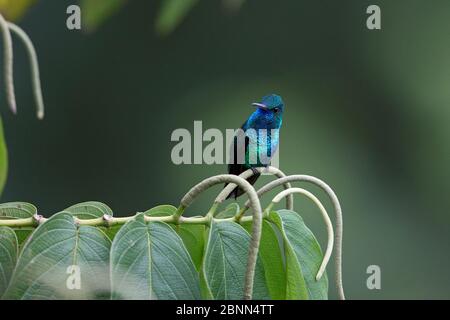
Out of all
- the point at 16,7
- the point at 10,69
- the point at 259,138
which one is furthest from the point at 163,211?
the point at 16,7

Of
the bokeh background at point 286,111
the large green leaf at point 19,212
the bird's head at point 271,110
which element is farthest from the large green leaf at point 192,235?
the bokeh background at point 286,111

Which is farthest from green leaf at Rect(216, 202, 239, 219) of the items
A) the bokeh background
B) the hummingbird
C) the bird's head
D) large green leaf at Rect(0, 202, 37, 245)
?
the bokeh background

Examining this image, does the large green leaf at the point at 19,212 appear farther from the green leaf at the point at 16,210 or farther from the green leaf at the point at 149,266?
the green leaf at the point at 149,266

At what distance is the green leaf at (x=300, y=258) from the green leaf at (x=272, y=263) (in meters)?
0.03

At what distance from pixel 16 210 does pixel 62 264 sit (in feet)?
0.61

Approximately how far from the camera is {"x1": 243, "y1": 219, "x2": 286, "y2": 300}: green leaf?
1353mm

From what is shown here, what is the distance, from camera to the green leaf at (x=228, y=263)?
4.11 feet

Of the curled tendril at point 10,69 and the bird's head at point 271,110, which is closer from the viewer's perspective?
the curled tendril at point 10,69

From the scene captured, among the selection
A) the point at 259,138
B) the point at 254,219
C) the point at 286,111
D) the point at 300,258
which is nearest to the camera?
the point at 254,219

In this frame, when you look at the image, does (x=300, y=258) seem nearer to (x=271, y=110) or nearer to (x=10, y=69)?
(x=10, y=69)

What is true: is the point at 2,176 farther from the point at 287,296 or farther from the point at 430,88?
the point at 430,88

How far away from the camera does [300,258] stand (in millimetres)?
1332

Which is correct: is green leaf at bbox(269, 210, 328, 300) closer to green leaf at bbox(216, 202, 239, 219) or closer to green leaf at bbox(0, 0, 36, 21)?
green leaf at bbox(216, 202, 239, 219)

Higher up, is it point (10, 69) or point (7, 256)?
point (10, 69)
